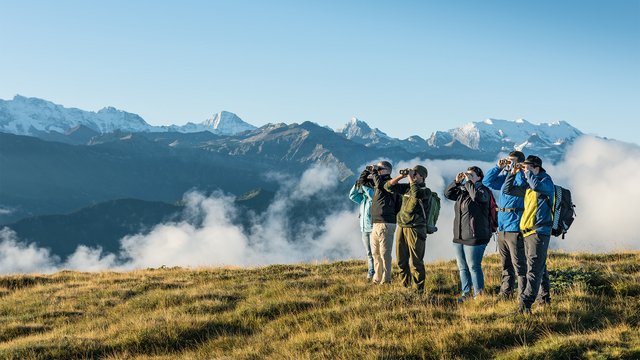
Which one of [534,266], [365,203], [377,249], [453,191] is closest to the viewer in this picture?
[534,266]

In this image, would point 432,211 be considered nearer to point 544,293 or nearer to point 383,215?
point 383,215

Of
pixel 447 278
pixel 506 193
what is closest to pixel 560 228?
pixel 506 193

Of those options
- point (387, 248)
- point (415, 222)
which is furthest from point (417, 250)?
point (387, 248)

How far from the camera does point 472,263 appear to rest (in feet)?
39.2

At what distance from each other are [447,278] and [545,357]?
7143mm

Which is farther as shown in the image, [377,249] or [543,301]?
[377,249]

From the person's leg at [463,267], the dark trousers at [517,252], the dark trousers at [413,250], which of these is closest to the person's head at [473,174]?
the dark trousers at [517,252]

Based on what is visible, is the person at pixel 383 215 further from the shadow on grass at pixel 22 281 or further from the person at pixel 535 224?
the shadow on grass at pixel 22 281

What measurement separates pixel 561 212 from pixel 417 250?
3.60 meters

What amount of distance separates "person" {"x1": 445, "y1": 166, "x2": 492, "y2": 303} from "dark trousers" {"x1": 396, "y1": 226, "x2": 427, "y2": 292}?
2.99 feet

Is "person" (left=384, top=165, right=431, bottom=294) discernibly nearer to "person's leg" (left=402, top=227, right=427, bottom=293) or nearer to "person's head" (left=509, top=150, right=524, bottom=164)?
"person's leg" (left=402, top=227, right=427, bottom=293)

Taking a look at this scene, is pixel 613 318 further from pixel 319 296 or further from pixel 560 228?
pixel 319 296

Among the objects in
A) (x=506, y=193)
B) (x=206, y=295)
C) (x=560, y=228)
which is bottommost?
(x=206, y=295)

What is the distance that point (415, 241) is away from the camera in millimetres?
12695
